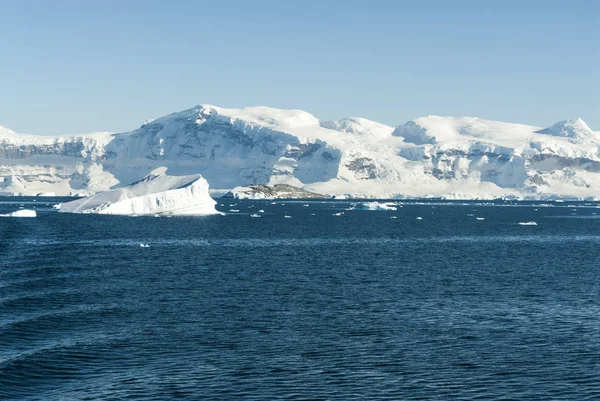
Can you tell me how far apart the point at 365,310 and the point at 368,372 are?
55.1 ft

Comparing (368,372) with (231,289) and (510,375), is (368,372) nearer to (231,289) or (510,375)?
(510,375)

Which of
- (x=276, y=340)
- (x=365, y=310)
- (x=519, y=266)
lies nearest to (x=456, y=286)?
(x=365, y=310)

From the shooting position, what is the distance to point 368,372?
38219mm

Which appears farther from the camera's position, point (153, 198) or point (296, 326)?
point (153, 198)

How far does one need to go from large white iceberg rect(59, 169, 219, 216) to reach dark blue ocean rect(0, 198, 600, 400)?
82807mm

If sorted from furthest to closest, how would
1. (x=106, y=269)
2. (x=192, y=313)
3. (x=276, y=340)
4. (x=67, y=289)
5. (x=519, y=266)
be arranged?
(x=519, y=266) < (x=106, y=269) < (x=67, y=289) < (x=192, y=313) < (x=276, y=340)

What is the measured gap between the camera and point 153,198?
180625 mm

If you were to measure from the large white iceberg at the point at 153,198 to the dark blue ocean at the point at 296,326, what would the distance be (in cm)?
8281

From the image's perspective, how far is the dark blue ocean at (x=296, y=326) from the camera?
3619cm

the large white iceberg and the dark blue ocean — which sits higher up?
the large white iceberg

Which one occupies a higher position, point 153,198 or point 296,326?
point 153,198

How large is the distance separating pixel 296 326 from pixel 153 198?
135969 millimetres

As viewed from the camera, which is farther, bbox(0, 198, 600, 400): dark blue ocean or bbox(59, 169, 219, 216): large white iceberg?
bbox(59, 169, 219, 216): large white iceberg

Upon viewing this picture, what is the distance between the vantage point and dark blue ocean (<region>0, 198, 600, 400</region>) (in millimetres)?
36188
